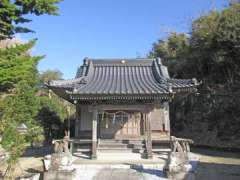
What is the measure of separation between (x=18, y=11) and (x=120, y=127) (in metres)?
8.54

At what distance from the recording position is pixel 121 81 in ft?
47.4

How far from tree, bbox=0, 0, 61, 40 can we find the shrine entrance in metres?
7.29

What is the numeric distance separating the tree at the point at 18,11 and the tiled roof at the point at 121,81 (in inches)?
167

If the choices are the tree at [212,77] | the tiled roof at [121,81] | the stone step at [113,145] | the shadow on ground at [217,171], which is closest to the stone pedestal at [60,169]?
the tiled roof at [121,81]

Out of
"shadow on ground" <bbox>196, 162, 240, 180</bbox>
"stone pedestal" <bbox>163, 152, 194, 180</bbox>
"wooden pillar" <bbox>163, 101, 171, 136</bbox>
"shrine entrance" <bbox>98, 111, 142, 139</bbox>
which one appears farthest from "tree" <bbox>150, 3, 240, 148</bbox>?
"stone pedestal" <bbox>163, 152, 194, 180</bbox>

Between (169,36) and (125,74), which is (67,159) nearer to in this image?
(125,74)

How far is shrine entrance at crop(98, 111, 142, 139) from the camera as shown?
15.1 metres

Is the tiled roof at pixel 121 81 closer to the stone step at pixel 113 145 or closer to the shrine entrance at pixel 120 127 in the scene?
the shrine entrance at pixel 120 127

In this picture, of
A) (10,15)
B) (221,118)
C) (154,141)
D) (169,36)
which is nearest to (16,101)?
(10,15)

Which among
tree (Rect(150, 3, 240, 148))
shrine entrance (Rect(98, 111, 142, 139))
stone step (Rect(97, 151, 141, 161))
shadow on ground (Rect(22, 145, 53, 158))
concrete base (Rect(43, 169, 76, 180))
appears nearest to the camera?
concrete base (Rect(43, 169, 76, 180))

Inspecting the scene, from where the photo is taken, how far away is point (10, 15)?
839 cm

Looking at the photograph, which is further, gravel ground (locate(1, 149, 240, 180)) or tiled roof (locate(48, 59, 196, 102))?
tiled roof (locate(48, 59, 196, 102))

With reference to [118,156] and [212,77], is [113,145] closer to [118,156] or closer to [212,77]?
[118,156]

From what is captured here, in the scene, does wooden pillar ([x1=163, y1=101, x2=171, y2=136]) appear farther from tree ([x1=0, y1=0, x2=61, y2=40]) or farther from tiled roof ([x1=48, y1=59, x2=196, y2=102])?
tree ([x1=0, y1=0, x2=61, y2=40])
